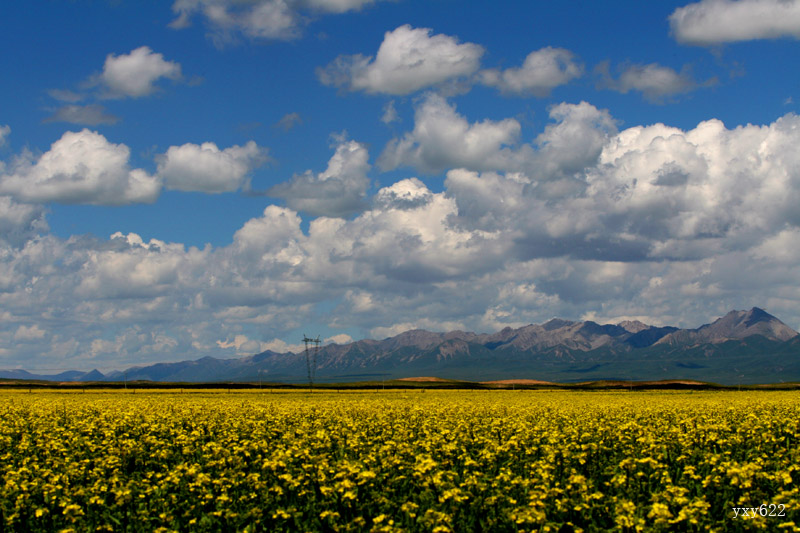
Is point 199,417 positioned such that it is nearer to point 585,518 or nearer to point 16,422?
point 16,422

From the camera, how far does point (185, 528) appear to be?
18.2 meters

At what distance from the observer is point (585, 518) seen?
1716 cm

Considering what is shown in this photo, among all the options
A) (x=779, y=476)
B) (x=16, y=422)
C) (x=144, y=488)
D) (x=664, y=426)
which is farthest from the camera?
(x=16, y=422)

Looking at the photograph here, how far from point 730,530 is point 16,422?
106 feet

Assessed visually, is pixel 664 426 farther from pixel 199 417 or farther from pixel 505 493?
pixel 199 417

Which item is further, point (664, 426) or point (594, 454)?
point (664, 426)

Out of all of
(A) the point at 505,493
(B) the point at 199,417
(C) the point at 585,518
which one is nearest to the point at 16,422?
(B) the point at 199,417

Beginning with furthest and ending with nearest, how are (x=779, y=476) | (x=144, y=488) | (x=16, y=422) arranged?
1. (x=16, y=422)
2. (x=144, y=488)
3. (x=779, y=476)

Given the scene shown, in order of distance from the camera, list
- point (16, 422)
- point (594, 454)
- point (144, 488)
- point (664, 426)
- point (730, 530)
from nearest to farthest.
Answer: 1. point (730, 530)
2. point (144, 488)
3. point (594, 454)
4. point (664, 426)
5. point (16, 422)

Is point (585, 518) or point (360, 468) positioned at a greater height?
point (360, 468)

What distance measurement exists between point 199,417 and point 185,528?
18.2 metres

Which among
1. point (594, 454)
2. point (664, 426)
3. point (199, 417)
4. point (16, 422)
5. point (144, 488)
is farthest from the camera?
point (199, 417)

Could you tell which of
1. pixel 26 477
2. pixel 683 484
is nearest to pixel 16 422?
pixel 26 477

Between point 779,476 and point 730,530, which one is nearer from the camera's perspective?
point 730,530
